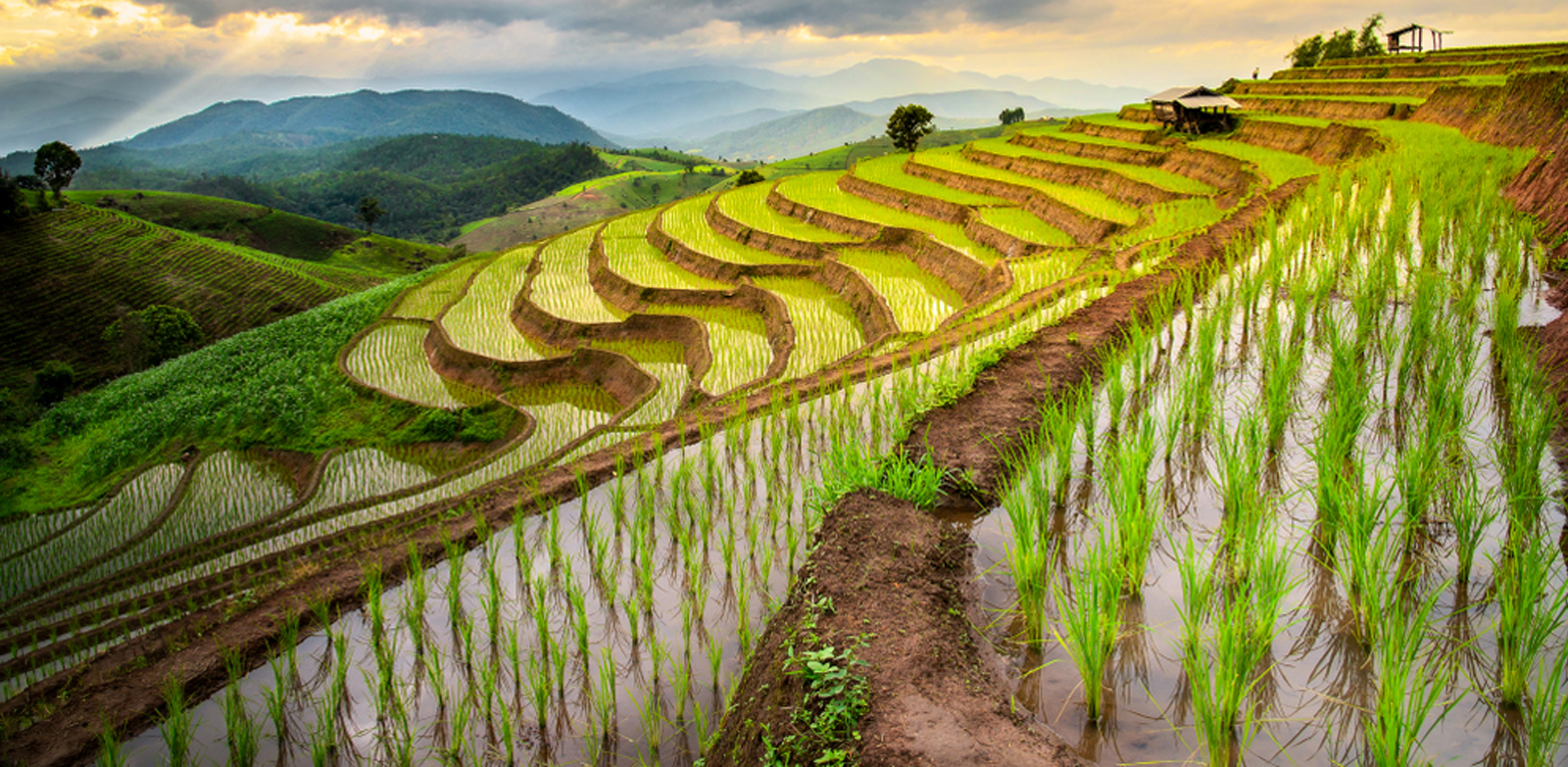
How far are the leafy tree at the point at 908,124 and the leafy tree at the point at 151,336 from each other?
31.1m

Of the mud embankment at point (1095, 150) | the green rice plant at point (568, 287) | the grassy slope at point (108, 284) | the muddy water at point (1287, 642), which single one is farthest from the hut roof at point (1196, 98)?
the grassy slope at point (108, 284)

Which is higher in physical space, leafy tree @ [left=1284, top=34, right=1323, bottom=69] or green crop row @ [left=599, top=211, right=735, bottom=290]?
leafy tree @ [left=1284, top=34, right=1323, bottom=69]

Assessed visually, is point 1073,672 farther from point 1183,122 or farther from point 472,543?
point 1183,122

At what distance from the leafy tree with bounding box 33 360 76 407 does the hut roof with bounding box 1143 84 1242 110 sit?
39141 mm

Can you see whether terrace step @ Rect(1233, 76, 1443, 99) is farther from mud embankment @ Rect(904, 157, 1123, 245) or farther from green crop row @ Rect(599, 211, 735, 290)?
green crop row @ Rect(599, 211, 735, 290)

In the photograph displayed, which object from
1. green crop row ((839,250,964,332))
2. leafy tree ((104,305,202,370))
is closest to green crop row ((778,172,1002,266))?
green crop row ((839,250,964,332))

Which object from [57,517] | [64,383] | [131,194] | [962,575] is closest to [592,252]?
[57,517]

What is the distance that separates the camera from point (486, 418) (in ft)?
32.9

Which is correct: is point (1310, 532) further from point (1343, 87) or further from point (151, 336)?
point (151, 336)

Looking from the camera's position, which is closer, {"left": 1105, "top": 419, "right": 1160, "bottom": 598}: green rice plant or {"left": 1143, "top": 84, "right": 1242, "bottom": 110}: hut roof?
{"left": 1105, "top": 419, "right": 1160, "bottom": 598}: green rice plant

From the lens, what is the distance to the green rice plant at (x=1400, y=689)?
5.38ft

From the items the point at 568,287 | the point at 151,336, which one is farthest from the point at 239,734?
the point at 151,336

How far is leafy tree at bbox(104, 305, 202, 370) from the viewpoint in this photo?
3048cm

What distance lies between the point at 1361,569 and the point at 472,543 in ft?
13.0
